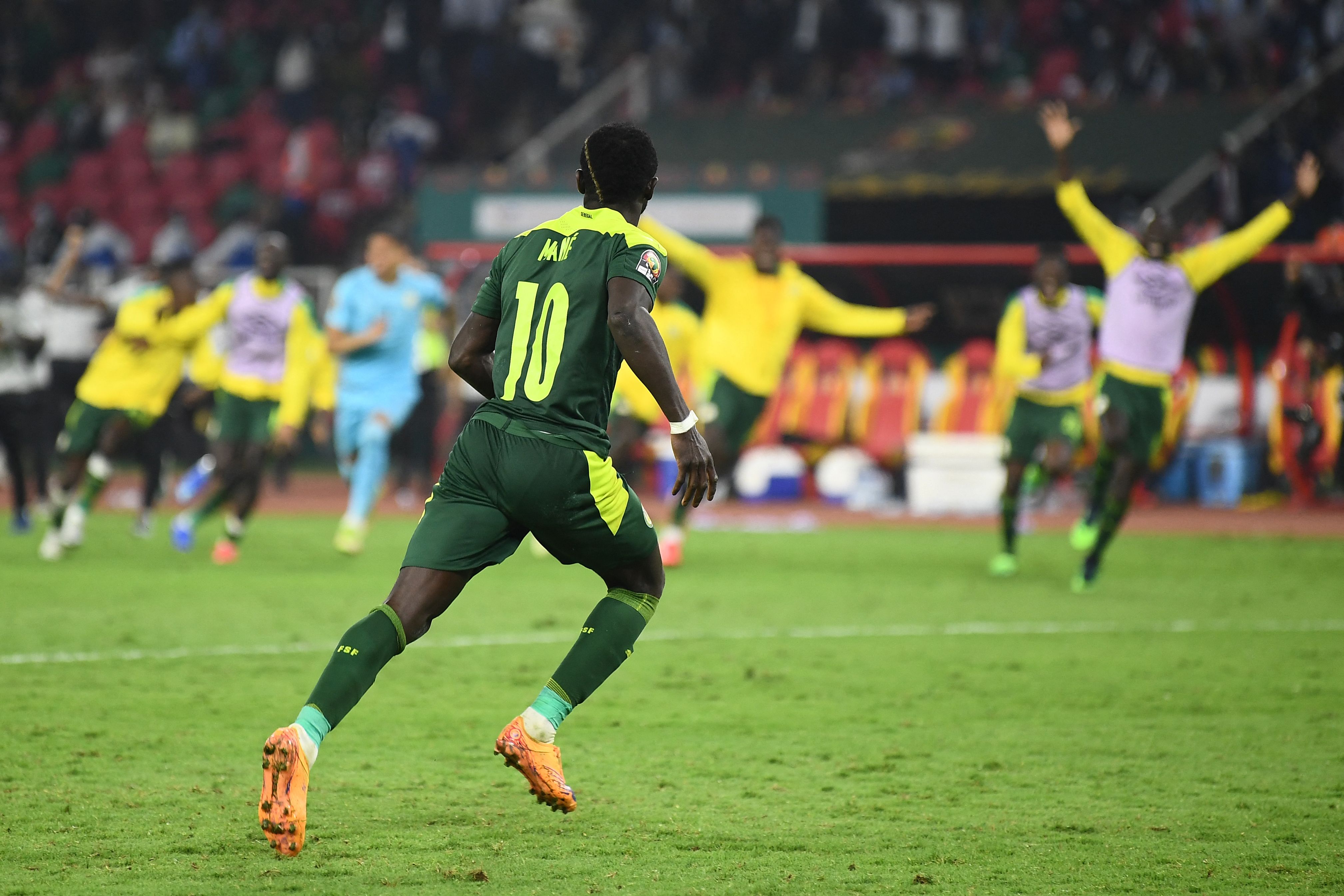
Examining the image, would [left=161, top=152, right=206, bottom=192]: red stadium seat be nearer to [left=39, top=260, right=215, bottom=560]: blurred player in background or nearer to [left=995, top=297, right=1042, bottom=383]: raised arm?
[left=39, top=260, right=215, bottom=560]: blurred player in background

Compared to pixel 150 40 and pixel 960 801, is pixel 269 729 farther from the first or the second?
pixel 150 40

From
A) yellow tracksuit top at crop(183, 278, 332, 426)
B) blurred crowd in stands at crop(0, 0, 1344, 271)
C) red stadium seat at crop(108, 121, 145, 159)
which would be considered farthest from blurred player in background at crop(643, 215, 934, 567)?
red stadium seat at crop(108, 121, 145, 159)

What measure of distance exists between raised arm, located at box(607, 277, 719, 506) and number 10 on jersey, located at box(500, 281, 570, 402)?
0.61ft

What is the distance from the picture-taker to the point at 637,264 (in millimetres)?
4836

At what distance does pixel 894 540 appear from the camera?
1535 cm

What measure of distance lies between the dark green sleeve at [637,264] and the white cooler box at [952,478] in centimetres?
1373

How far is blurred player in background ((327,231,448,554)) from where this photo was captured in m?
12.4

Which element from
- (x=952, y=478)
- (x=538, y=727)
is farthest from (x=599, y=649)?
(x=952, y=478)

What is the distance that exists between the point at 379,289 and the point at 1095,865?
29.1 ft

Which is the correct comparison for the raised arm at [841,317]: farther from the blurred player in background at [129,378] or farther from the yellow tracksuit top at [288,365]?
the blurred player in background at [129,378]

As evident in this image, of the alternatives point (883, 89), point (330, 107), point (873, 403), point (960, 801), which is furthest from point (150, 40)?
point (960, 801)

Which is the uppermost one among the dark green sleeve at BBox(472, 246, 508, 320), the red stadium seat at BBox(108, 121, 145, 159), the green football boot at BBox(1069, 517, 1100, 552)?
the red stadium seat at BBox(108, 121, 145, 159)

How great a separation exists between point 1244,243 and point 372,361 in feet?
20.5

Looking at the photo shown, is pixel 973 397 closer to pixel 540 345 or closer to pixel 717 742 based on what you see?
pixel 717 742
